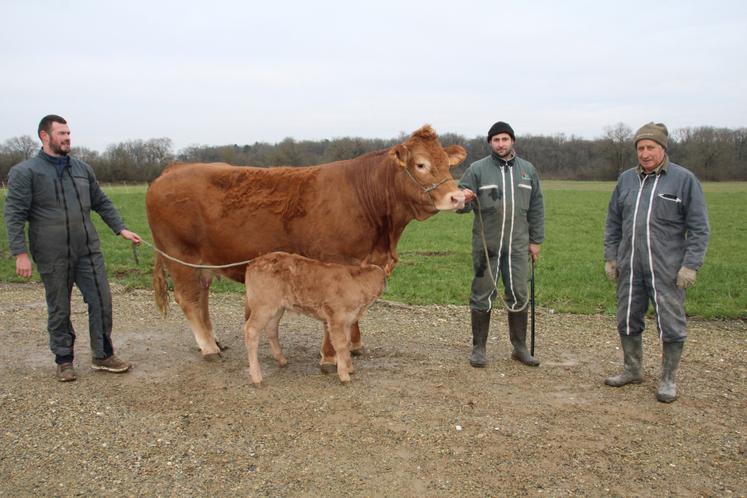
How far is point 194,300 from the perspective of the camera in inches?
265

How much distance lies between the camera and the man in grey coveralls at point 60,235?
556 cm

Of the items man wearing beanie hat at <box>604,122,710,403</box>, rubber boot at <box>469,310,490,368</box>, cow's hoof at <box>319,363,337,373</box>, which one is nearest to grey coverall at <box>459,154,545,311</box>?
rubber boot at <box>469,310,490,368</box>

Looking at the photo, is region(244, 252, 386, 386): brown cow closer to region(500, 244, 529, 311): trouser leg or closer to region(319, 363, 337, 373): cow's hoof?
region(319, 363, 337, 373): cow's hoof

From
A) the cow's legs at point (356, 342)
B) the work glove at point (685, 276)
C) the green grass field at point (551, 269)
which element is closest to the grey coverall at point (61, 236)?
the cow's legs at point (356, 342)

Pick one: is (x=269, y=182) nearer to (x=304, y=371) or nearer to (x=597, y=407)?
(x=304, y=371)

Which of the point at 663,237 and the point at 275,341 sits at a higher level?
the point at 663,237

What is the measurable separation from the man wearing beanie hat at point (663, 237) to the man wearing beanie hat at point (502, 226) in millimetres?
1060

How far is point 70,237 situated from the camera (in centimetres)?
580

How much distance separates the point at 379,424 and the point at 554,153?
77197 mm

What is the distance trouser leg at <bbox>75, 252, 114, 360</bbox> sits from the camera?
6.00 m

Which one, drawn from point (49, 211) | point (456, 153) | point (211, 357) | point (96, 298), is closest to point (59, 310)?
point (96, 298)

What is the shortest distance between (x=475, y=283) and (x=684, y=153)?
7362cm

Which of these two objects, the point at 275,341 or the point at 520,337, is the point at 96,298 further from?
the point at 520,337

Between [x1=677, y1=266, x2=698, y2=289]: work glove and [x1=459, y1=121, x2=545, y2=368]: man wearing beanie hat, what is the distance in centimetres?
159
